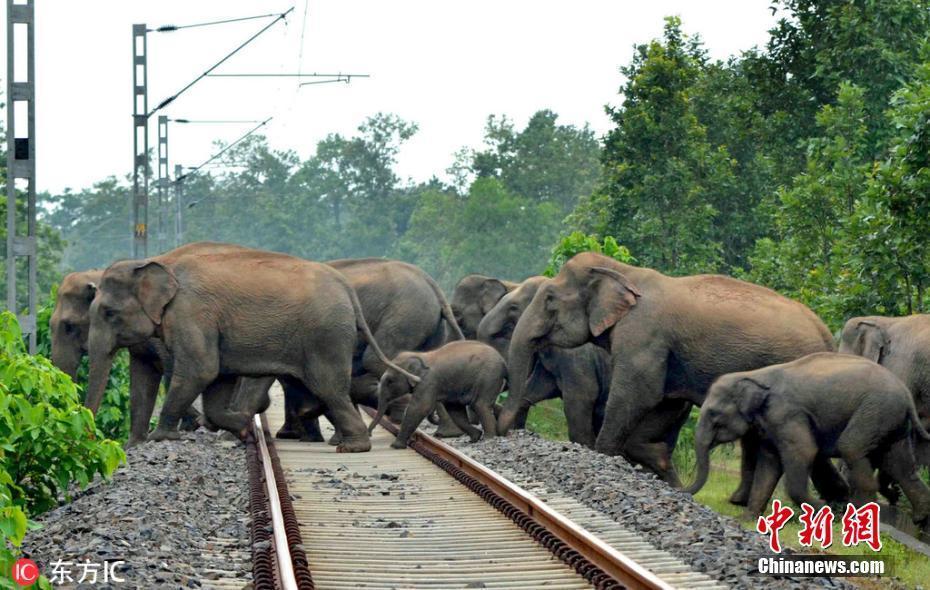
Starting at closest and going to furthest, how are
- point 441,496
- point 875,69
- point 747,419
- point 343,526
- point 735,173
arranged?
point 343,526 → point 441,496 → point 747,419 → point 875,69 → point 735,173

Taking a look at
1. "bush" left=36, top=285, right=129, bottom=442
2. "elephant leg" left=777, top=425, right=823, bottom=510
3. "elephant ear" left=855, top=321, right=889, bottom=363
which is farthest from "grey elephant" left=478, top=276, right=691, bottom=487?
"bush" left=36, top=285, right=129, bottom=442

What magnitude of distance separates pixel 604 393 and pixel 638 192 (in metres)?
16.9

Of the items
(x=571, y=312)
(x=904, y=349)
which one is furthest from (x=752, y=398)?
(x=571, y=312)

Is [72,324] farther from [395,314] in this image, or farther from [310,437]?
[395,314]

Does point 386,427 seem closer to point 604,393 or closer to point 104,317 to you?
point 604,393

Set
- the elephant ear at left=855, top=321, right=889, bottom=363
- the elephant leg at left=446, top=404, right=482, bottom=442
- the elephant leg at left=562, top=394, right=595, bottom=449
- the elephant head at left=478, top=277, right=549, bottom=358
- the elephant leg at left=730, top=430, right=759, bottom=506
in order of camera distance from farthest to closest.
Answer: the elephant head at left=478, top=277, right=549, bottom=358 → the elephant leg at left=562, top=394, right=595, bottom=449 → the elephant leg at left=446, top=404, right=482, bottom=442 → the elephant ear at left=855, top=321, right=889, bottom=363 → the elephant leg at left=730, top=430, right=759, bottom=506

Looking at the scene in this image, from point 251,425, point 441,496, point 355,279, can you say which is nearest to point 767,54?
point 355,279

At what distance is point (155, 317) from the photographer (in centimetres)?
1655

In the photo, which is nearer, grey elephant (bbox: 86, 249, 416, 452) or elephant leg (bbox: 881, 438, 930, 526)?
elephant leg (bbox: 881, 438, 930, 526)

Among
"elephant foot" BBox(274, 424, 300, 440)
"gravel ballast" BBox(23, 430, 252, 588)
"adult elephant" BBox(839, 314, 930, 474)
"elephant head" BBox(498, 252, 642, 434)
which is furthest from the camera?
"elephant foot" BBox(274, 424, 300, 440)

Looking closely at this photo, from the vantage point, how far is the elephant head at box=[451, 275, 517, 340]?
76.4 feet

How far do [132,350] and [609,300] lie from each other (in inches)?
217

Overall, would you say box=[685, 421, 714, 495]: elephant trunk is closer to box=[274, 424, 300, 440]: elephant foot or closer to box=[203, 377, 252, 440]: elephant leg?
box=[203, 377, 252, 440]: elephant leg

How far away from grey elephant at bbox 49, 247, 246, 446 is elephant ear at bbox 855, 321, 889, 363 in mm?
7067
